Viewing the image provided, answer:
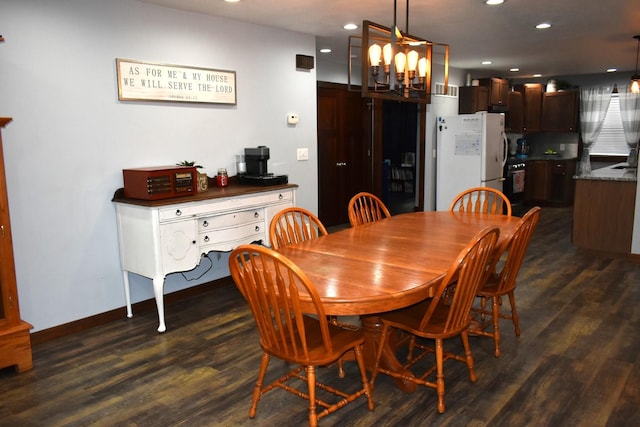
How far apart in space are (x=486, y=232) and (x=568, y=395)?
103 centimetres

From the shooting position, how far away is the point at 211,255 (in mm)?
4227

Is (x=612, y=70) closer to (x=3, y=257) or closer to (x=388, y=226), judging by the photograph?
(x=388, y=226)

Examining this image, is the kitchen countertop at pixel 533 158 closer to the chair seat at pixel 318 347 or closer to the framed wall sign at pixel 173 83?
the framed wall sign at pixel 173 83

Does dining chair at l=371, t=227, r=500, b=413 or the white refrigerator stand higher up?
the white refrigerator

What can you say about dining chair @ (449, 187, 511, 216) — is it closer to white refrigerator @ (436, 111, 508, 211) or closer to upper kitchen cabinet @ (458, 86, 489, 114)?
white refrigerator @ (436, 111, 508, 211)

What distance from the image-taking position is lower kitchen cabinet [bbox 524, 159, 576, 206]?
8469 mm

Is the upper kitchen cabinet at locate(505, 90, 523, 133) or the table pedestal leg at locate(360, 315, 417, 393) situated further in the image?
the upper kitchen cabinet at locate(505, 90, 523, 133)

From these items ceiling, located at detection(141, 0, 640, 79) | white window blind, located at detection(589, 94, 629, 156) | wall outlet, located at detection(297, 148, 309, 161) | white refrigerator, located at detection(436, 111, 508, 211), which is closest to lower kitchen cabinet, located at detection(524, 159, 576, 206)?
white window blind, located at detection(589, 94, 629, 156)

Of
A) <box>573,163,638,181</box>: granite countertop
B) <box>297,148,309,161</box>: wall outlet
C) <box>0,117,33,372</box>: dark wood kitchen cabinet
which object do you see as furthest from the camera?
<box>573,163,638,181</box>: granite countertop

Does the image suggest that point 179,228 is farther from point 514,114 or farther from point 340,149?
point 514,114

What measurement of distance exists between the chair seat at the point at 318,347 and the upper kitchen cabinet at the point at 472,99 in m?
6.09

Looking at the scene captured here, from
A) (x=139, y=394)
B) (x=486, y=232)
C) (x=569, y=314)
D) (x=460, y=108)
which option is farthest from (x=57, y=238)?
(x=460, y=108)

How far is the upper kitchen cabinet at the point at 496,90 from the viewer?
774 cm

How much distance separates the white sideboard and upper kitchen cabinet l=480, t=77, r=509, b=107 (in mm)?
5251
